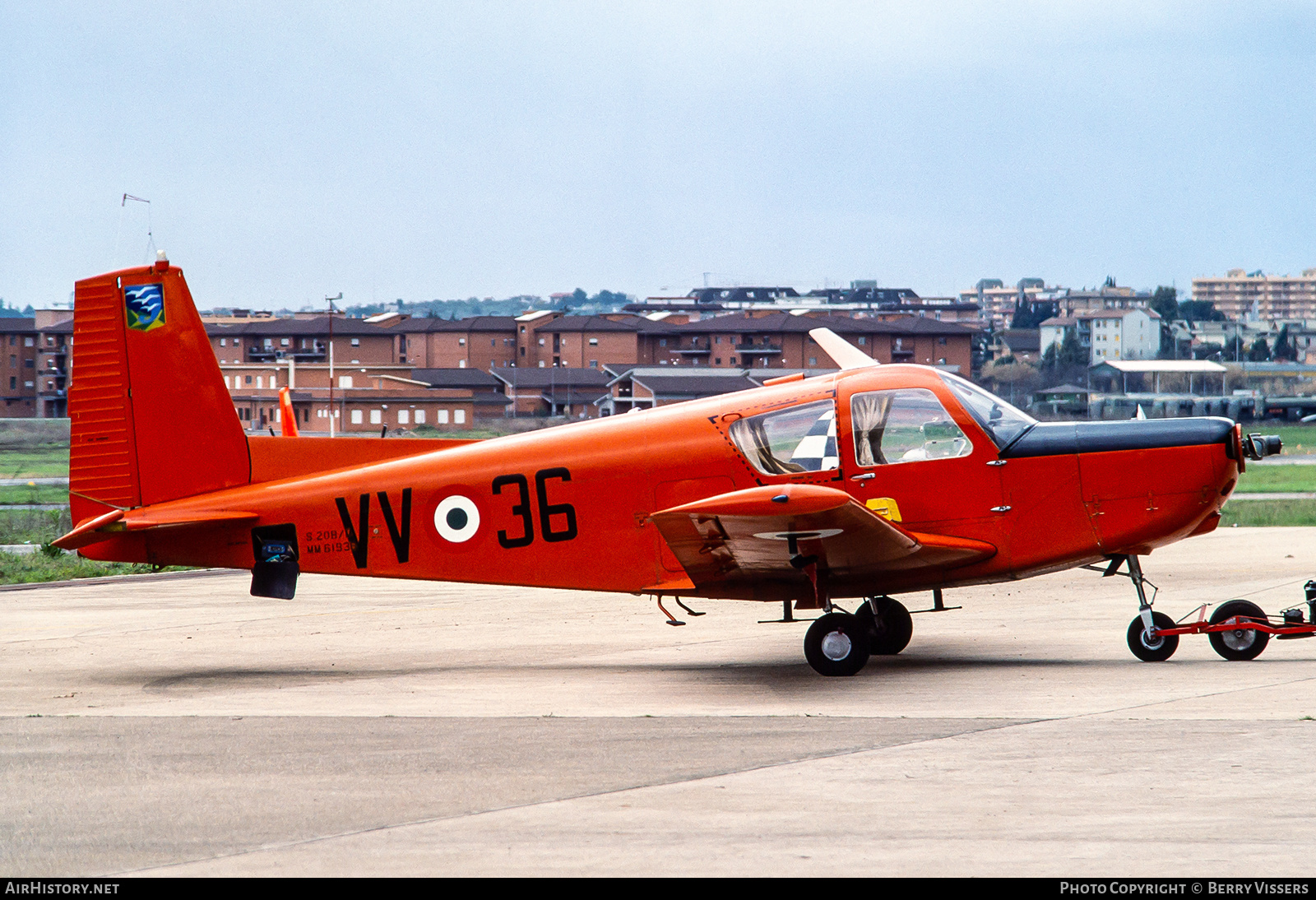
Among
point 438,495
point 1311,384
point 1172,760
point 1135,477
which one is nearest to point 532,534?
point 438,495

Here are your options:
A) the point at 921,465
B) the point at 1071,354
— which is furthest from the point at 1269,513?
the point at 1071,354

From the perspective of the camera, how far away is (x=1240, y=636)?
11281 millimetres

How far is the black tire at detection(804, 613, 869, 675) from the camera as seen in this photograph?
35.5ft

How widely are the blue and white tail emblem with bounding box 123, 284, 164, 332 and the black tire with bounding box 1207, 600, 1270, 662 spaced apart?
954cm

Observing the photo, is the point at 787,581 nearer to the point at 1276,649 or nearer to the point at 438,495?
the point at 438,495

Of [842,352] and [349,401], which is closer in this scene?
[842,352]

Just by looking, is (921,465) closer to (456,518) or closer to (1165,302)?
(456,518)

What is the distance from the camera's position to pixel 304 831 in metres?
6.42

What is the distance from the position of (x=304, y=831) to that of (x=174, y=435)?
20.9 feet

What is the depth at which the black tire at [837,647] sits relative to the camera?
35.5ft

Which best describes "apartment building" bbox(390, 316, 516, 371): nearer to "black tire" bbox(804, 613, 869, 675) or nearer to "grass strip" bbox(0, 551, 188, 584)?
"grass strip" bbox(0, 551, 188, 584)

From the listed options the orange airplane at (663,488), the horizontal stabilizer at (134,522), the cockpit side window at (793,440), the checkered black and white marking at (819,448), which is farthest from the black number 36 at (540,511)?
the horizontal stabilizer at (134,522)

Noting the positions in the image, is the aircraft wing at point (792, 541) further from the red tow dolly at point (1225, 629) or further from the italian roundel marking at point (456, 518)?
the italian roundel marking at point (456, 518)

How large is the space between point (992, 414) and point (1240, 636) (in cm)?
280
